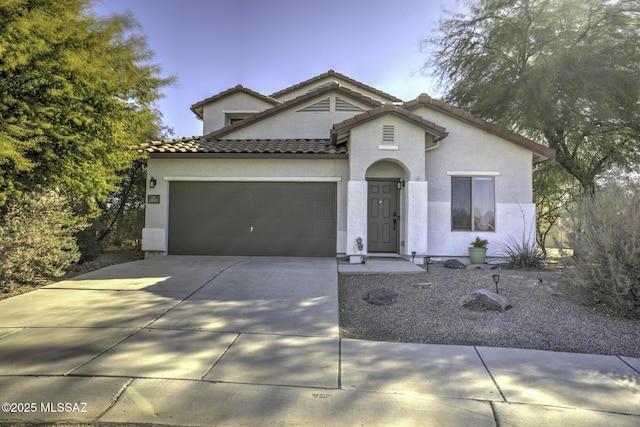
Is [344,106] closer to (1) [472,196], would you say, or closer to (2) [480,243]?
(1) [472,196]

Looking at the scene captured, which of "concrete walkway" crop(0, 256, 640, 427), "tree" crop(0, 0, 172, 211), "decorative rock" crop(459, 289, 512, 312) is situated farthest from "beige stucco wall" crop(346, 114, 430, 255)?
"tree" crop(0, 0, 172, 211)

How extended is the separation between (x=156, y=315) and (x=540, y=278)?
7.48 metres

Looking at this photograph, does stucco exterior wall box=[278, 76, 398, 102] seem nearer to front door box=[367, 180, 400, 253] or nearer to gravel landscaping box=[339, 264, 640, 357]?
front door box=[367, 180, 400, 253]

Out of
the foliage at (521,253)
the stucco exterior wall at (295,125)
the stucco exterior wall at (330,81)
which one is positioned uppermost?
the stucco exterior wall at (330,81)

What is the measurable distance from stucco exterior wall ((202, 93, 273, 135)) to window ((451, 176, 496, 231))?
8421 millimetres

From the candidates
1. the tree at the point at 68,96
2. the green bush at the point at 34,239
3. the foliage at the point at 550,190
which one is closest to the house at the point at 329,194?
the tree at the point at 68,96

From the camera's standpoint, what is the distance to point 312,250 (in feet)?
37.1

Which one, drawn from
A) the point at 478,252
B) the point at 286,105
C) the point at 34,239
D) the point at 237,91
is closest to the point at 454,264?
the point at 478,252

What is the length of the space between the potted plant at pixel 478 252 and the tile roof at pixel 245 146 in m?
4.55

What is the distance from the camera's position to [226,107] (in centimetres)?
1578

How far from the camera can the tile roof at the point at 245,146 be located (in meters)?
11.1

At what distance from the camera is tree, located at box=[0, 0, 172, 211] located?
6.82m

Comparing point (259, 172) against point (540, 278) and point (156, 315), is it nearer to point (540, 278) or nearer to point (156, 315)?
point (156, 315)

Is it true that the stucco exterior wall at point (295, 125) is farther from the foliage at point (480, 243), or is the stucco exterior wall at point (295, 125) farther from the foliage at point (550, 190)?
the foliage at point (550, 190)
